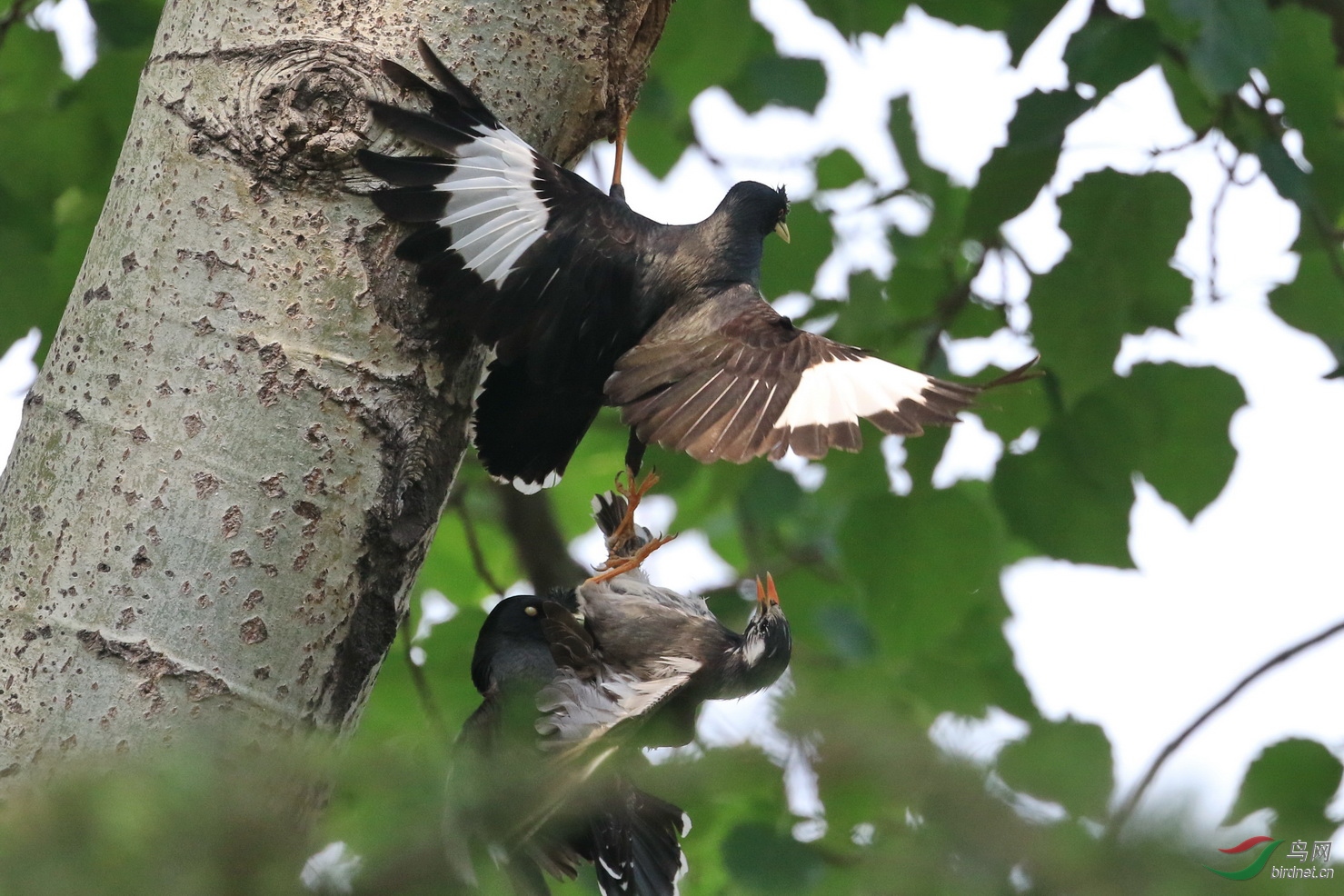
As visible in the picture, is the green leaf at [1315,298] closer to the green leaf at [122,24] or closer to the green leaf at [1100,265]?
the green leaf at [1100,265]

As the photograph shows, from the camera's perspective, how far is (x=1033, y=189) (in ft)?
8.76

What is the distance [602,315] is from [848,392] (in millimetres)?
425

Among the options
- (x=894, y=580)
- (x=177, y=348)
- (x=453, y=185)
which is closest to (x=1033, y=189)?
(x=894, y=580)

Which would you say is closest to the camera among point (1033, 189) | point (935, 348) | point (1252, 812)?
point (1252, 812)

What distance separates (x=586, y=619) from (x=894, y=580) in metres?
1.29

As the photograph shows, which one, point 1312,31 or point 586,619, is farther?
point 1312,31

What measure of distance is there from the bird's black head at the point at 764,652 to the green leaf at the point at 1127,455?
1281mm

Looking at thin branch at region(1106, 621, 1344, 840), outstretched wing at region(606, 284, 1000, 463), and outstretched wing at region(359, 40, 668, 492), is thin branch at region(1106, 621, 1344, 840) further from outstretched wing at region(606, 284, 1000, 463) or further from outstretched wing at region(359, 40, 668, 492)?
outstretched wing at region(359, 40, 668, 492)

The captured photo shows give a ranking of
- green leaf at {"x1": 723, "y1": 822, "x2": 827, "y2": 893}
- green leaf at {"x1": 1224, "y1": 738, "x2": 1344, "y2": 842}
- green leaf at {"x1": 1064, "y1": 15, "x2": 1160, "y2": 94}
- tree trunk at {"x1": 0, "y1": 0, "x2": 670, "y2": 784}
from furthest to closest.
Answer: green leaf at {"x1": 1064, "y1": 15, "x2": 1160, "y2": 94} → tree trunk at {"x1": 0, "y1": 0, "x2": 670, "y2": 784} → green leaf at {"x1": 723, "y1": 822, "x2": 827, "y2": 893} → green leaf at {"x1": 1224, "y1": 738, "x2": 1344, "y2": 842}

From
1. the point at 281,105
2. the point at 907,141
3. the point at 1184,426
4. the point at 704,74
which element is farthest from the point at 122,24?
the point at 1184,426

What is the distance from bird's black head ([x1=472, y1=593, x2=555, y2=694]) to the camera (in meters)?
1.64

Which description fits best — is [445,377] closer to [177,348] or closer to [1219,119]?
[177,348]

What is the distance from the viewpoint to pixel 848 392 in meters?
1.60

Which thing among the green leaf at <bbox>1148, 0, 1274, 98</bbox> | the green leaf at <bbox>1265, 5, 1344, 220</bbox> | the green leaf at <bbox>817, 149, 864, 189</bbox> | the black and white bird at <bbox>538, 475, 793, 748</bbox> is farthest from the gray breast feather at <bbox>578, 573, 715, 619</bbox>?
the green leaf at <bbox>817, 149, 864, 189</bbox>
